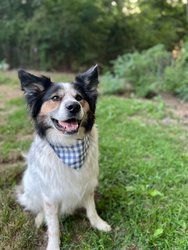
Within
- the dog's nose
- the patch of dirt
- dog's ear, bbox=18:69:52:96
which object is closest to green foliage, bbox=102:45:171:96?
the patch of dirt

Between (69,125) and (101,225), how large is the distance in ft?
3.10

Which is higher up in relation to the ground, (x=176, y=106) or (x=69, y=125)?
(x=69, y=125)

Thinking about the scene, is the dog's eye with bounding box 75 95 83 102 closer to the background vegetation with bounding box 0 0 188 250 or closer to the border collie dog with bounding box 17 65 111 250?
the border collie dog with bounding box 17 65 111 250

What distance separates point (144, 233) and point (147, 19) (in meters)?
8.93

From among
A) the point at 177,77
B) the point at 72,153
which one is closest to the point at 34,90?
the point at 72,153

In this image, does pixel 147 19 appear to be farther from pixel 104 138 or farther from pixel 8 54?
pixel 104 138

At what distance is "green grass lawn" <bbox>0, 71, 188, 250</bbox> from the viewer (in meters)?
2.54

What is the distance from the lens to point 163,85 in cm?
635

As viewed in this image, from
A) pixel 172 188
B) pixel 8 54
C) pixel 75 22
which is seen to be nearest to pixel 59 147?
pixel 172 188

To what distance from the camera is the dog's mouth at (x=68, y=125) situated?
7.55ft

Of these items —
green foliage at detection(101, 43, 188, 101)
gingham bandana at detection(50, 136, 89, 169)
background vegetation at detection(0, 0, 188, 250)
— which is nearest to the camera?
gingham bandana at detection(50, 136, 89, 169)

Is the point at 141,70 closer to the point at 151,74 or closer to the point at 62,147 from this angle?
the point at 151,74

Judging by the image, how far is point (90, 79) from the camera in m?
2.49

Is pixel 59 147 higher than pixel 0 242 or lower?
higher
